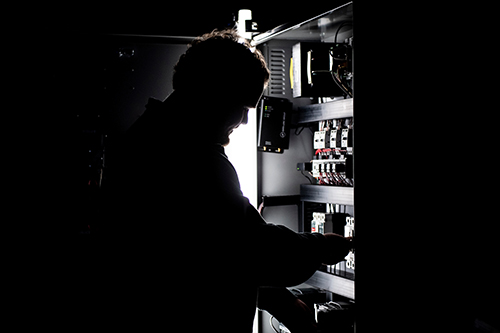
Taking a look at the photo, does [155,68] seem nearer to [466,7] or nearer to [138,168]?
[138,168]

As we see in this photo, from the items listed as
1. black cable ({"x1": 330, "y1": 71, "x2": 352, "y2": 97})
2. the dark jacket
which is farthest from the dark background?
the dark jacket

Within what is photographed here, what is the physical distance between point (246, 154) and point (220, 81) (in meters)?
0.90

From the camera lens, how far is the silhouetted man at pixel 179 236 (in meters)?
1.01

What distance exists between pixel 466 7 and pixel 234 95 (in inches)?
27.3

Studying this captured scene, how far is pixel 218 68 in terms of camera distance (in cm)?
119

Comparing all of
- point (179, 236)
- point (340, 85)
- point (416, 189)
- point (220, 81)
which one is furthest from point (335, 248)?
point (340, 85)

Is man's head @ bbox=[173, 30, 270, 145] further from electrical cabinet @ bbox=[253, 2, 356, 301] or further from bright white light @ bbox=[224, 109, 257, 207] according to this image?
bright white light @ bbox=[224, 109, 257, 207]

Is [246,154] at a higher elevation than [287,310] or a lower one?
higher

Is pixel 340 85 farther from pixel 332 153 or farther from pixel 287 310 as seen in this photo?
pixel 287 310

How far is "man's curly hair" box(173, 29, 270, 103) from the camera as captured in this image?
3.83ft

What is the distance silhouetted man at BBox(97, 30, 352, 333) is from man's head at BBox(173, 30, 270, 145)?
3cm

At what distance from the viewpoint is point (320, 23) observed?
1708 mm

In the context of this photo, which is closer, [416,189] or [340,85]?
[416,189]

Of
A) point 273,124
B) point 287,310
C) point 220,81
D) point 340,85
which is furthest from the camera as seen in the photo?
point 273,124
